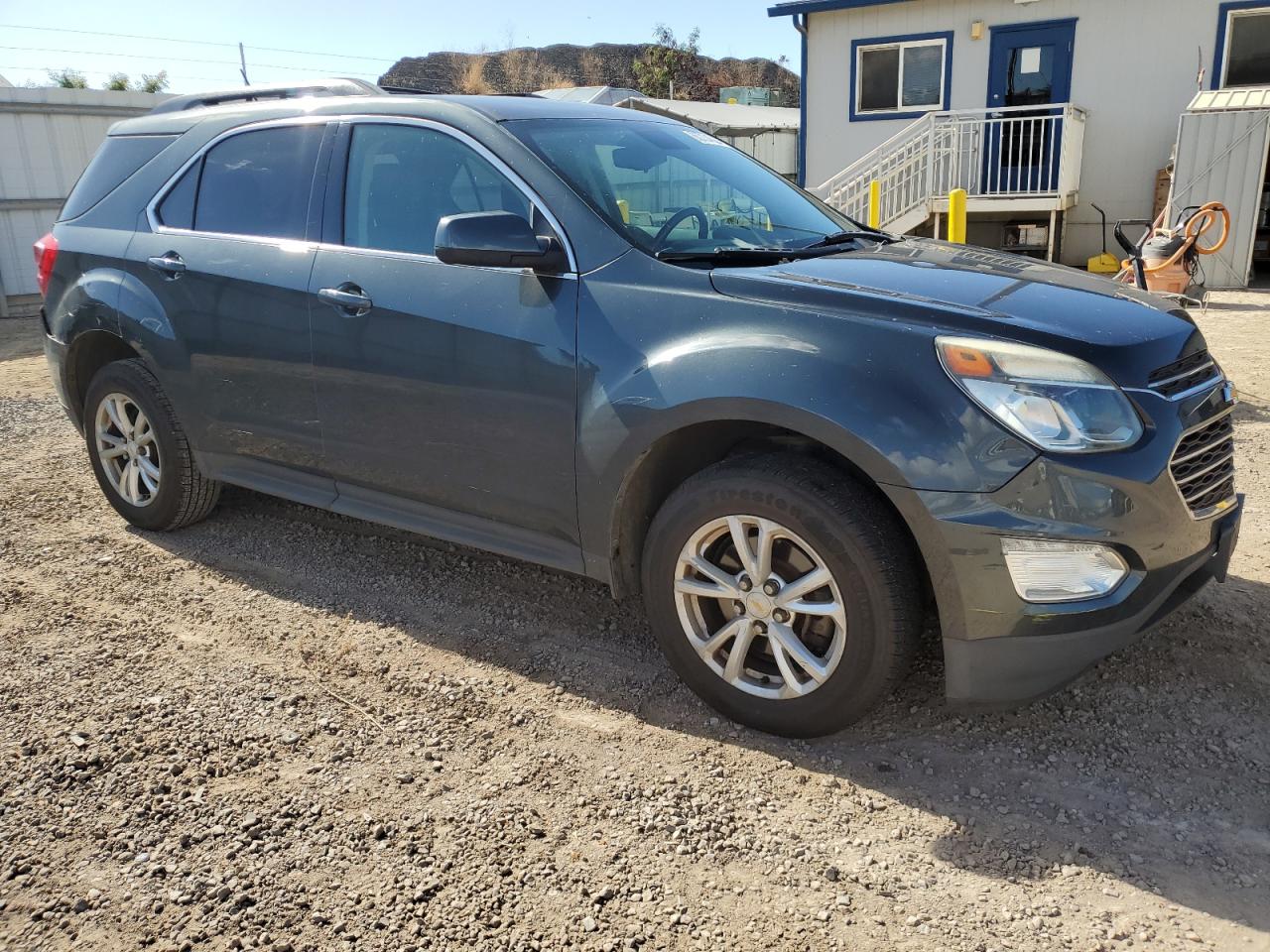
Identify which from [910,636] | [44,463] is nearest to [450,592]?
[910,636]

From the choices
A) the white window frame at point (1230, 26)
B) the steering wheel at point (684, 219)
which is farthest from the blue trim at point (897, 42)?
the steering wheel at point (684, 219)

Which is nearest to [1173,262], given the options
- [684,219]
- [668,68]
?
[684,219]

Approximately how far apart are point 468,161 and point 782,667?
1966 mm

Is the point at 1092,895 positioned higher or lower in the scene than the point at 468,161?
lower

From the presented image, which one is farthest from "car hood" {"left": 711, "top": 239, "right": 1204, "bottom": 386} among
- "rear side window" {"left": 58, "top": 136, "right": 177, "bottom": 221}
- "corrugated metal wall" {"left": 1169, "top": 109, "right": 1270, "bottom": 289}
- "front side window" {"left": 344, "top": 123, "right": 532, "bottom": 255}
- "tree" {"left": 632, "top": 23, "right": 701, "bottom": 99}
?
"tree" {"left": 632, "top": 23, "right": 701, "bottom": 99}

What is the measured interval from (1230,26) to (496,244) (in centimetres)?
1382

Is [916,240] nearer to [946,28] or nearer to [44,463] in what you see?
[44,463]

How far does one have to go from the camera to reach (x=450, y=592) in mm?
4074

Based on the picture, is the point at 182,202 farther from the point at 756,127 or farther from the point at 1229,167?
the point at 756,127

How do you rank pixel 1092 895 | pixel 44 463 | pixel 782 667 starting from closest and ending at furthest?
pixel 1092 895
pixel 782 667
pixel 44 463

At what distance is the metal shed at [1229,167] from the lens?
38.5 ft

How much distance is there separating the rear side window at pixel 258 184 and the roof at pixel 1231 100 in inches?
467

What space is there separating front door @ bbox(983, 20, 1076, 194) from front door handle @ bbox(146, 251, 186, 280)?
1196cm

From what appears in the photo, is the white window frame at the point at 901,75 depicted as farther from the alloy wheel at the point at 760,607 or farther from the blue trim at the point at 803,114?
the alloy wheel at the point at 760,607
